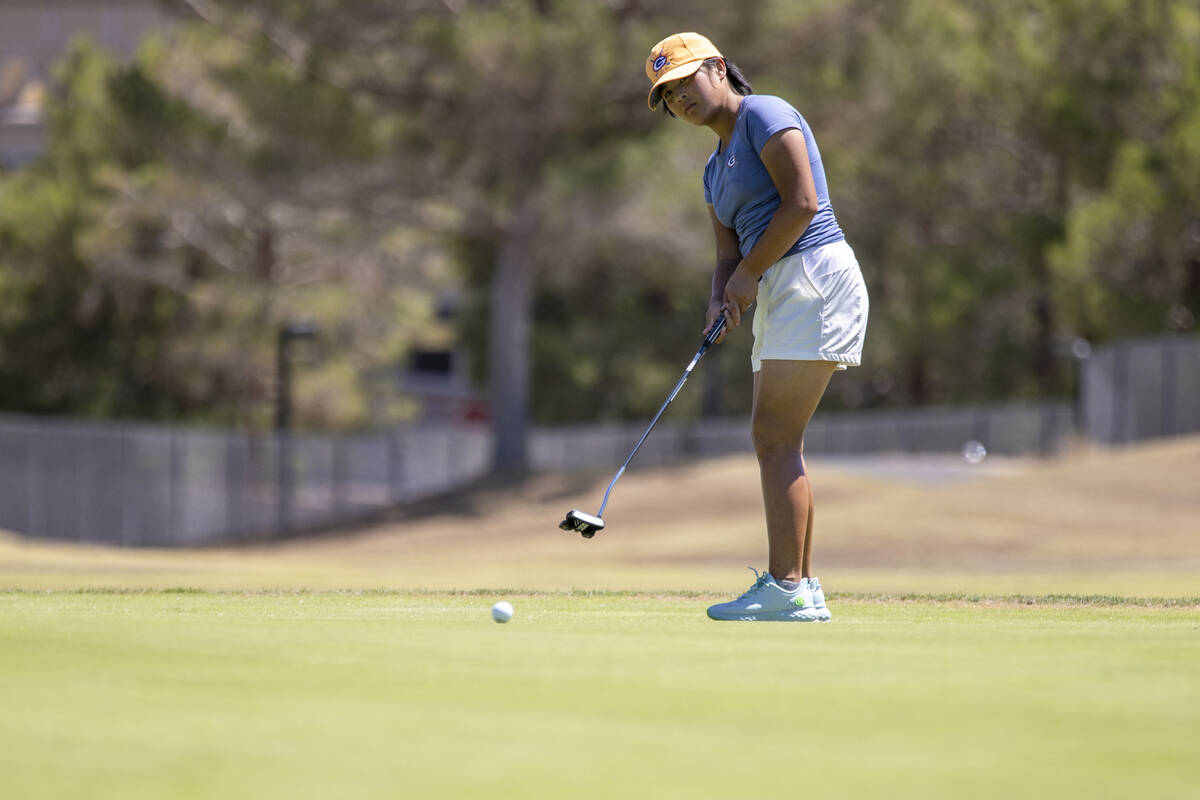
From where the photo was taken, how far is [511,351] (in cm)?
3136

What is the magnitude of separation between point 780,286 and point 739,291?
170 mm

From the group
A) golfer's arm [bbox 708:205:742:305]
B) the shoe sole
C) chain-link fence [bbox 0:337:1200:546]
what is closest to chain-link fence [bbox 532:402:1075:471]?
chain-link fence [bbox 0:337:1200:546]

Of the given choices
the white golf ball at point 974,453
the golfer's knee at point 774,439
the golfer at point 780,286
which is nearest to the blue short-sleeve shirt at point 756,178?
the golfer at point 780,286

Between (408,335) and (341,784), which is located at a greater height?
(408,335)

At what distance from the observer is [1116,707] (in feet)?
12.9

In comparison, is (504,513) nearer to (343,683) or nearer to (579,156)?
(579,156)

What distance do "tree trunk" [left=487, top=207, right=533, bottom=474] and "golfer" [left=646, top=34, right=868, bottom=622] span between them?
77.4 ft

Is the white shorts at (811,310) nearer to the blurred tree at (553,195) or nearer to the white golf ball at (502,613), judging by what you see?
the white golf ball at (502,613)

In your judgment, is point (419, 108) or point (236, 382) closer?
point (419, 108)

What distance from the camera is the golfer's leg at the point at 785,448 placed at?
6.52m

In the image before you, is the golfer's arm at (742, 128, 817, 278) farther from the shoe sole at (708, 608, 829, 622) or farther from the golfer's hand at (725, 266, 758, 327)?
the shoe sole at (708, 608, 829, 622)

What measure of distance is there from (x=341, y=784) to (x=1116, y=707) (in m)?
1.82

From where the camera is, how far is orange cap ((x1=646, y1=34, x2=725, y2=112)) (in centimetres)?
665

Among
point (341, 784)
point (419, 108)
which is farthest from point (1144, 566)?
point (419, 108)
